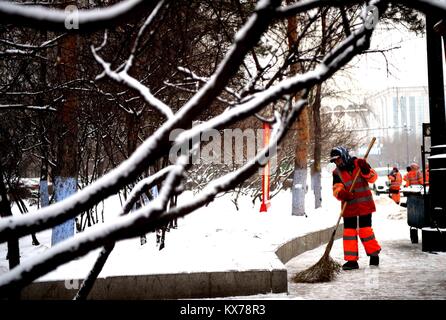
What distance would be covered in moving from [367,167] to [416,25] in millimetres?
6847

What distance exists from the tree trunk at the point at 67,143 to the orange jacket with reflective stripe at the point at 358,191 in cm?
417

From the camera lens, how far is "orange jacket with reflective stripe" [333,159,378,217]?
6.14 meters

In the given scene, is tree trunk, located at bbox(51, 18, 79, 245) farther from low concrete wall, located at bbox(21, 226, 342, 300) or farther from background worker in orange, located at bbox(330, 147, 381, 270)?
background worker in orange, located at bbox(330, 147, 381, 270)

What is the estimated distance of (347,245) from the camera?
599 cm

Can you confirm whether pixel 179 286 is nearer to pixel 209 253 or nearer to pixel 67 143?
pixel 209 253

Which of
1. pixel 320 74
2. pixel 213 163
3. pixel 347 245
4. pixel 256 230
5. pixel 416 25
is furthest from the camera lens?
pixel 213 163

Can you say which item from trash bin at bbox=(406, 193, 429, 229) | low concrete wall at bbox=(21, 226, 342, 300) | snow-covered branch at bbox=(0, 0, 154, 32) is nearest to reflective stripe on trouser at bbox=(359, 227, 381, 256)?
trash bin at bbox=(406, 193, 429, 229)

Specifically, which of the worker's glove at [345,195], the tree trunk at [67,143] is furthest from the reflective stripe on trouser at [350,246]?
the tree trunk at [67,143]

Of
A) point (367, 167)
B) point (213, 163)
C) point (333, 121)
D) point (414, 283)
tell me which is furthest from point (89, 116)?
point (333, 121)

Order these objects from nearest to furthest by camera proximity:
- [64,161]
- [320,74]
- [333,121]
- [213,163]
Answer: [320,74] < [64,161] < [213,163] < [333,121]

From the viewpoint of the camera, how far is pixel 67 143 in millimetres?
6996

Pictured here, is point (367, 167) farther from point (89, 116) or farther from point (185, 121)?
point (185, 121)

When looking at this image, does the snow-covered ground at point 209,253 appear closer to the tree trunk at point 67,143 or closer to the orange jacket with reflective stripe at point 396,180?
the tree trunk at point 67,143

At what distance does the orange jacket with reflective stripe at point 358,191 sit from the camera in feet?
20.1
